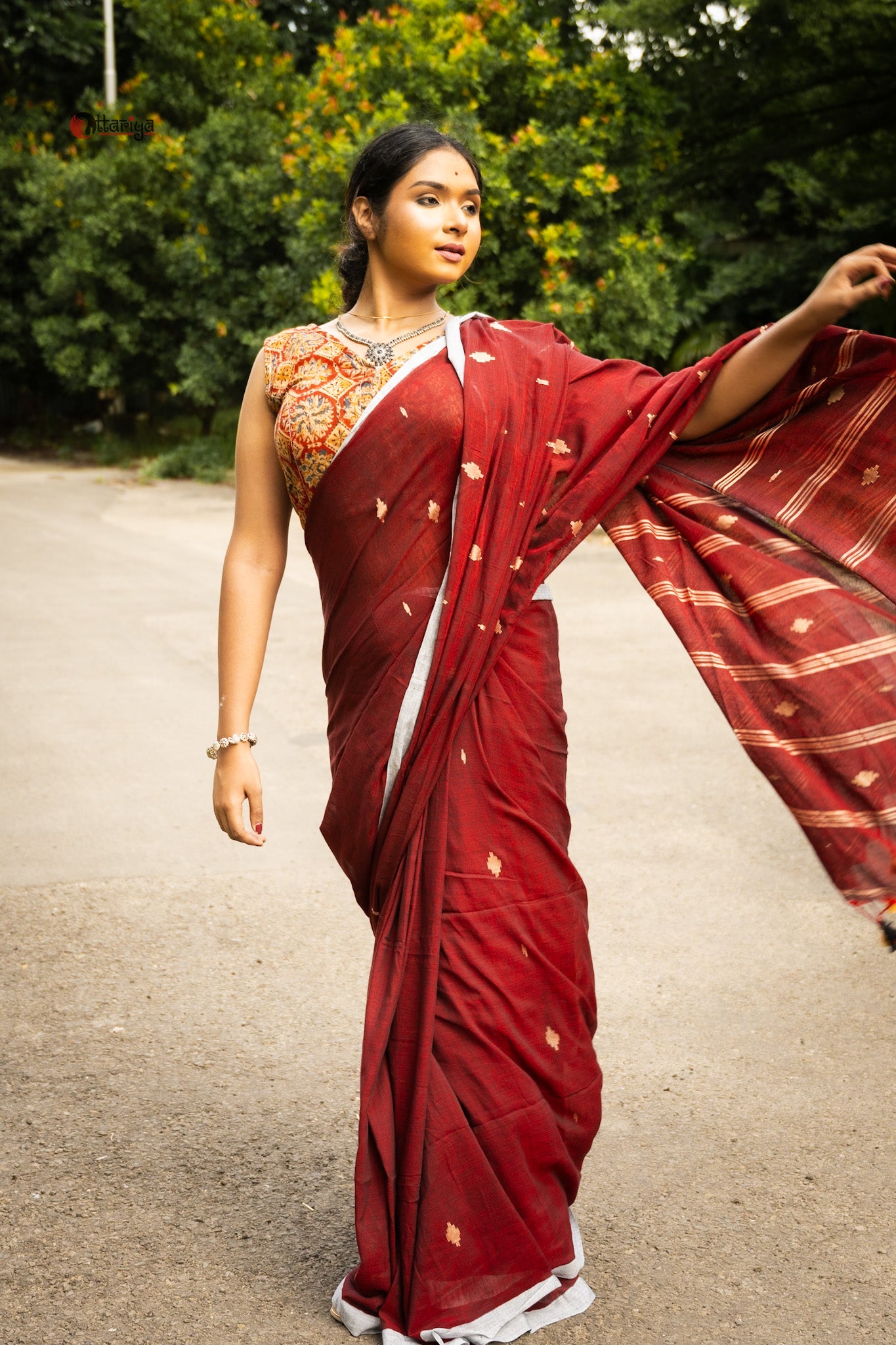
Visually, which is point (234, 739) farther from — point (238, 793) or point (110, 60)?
point (110, 60)

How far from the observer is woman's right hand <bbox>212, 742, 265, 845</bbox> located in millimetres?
2502

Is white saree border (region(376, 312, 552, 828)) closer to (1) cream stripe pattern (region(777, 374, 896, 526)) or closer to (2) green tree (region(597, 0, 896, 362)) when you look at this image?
(1) cream stripe pattern (region(777, 374, 896, 526))

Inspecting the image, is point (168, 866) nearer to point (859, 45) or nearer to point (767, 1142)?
point (767, 1142)

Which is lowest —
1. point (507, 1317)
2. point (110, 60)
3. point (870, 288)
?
point (507, 1317)

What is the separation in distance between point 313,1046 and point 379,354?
1845mm

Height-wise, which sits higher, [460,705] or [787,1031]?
[460,705]

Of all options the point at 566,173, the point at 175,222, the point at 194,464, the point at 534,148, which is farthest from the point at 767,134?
the point at 175,222

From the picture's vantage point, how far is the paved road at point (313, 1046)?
2.51 meters

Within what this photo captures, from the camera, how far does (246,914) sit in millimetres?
4297

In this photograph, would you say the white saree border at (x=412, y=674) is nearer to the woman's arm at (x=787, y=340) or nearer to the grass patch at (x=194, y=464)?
the woman's arm at (x=787, y=340)

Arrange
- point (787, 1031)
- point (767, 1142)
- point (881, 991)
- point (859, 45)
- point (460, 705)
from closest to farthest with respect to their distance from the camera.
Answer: point (460, 705) < point (767, 1142) < point (787, 1031) < point (881, 991) < point (859, 45)

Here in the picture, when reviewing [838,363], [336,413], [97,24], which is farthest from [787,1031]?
[97,24]

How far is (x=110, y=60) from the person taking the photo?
1959cm

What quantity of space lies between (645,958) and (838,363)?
2.13 meters
